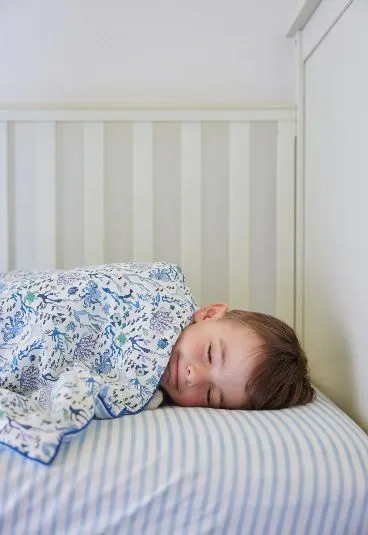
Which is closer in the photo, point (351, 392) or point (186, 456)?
point (186, 456)

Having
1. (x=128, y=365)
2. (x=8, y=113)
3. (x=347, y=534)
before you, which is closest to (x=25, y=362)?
(x=128, y=365)

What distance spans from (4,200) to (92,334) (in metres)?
0.62

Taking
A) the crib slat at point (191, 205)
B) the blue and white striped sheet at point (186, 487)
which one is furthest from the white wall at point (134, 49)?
the blue and white striped sheet at point (186, 487)

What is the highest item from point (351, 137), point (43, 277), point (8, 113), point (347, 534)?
point (8, 113)

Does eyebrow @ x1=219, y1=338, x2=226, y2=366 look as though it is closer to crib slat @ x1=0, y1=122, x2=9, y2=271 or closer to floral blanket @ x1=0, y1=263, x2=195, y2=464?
floral blanket @ x1=0, y1=263, x2=195, y2=464

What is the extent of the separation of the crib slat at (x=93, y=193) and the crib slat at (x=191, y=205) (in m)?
0.20

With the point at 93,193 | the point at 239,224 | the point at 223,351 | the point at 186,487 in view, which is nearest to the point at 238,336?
the point at 223,351

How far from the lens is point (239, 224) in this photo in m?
1.47

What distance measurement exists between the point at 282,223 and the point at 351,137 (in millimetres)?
449

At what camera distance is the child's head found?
0.93m

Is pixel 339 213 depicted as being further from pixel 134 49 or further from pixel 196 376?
pixel 134 49

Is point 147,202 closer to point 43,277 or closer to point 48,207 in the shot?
point 48,207

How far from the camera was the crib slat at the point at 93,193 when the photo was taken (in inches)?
57.3

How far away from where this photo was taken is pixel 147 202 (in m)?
1.47
